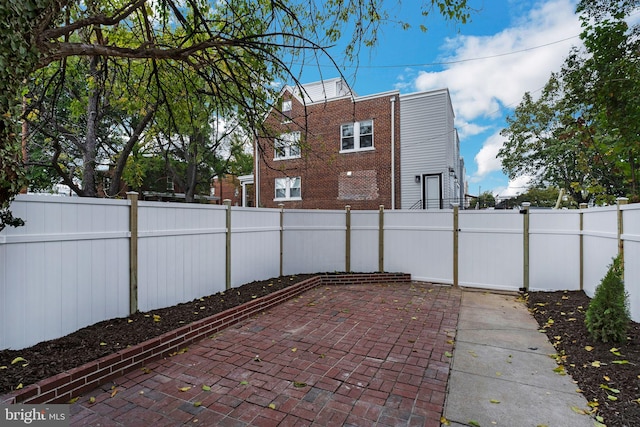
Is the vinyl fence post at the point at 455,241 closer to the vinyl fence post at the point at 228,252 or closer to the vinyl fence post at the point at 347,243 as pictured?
the vinyl fence post at the point at 347,243

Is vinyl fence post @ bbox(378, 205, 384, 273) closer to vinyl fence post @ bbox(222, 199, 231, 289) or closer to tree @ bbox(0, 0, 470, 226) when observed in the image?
vinyl fence post @ bbox(222, 199, 231, 289)

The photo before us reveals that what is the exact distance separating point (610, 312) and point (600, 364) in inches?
28.8

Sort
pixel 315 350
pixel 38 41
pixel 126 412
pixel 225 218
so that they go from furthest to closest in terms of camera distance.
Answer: pixel 225 218
pixel 315 350
pixel 126 412
pixel 38 41

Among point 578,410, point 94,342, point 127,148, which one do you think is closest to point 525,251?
point 578,410

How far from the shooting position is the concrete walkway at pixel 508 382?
8.20ft

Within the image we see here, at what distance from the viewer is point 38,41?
221 cm

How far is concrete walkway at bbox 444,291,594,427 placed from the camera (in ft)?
8.20

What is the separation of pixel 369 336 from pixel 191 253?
3022 millimetres

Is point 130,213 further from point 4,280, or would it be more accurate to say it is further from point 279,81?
point 279,81

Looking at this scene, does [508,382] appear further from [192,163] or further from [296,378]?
[192,163]

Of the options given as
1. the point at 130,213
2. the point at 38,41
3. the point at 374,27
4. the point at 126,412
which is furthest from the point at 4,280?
the point at 374,27

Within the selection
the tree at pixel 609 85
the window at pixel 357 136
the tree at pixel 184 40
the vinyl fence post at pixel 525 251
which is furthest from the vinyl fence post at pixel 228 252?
the window at pixel 357 136

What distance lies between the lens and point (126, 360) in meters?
3.12

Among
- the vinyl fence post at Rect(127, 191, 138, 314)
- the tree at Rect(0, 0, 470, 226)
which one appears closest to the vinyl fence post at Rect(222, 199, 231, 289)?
the vinyl fence post at Rect(127, 191, 138, 314)
